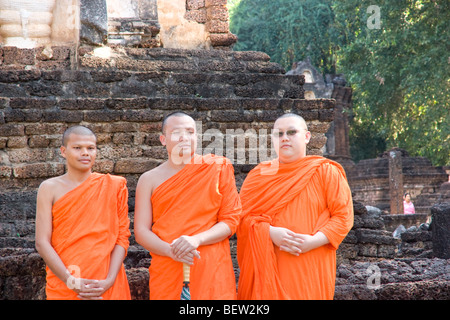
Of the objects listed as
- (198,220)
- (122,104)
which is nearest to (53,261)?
(198,220)

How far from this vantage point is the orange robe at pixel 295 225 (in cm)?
391

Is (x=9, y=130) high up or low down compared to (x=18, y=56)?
down

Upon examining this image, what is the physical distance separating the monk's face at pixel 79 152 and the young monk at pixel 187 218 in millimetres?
345

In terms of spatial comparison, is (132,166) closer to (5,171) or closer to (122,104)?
(122,104)

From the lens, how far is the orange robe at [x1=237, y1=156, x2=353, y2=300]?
391 centimetres

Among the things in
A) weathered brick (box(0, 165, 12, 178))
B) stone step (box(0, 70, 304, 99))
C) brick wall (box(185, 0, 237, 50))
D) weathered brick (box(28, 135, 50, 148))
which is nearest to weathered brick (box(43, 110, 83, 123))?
weathered brick (box(28, 135, 50, 148))

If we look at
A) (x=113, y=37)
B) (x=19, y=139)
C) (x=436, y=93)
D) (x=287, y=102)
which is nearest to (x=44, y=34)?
(x=113, y=37)

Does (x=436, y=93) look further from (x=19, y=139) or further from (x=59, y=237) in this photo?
(x=59, y=237)

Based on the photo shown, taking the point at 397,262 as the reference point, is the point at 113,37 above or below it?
above

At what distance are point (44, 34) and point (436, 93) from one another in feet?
33.2

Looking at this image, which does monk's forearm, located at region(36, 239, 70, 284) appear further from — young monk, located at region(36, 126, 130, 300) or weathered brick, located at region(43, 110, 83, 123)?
weathered brick, located at region(43, 110, 83, 123)

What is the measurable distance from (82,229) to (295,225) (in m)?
1.23

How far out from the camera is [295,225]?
3980mm

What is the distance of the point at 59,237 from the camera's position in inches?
148
